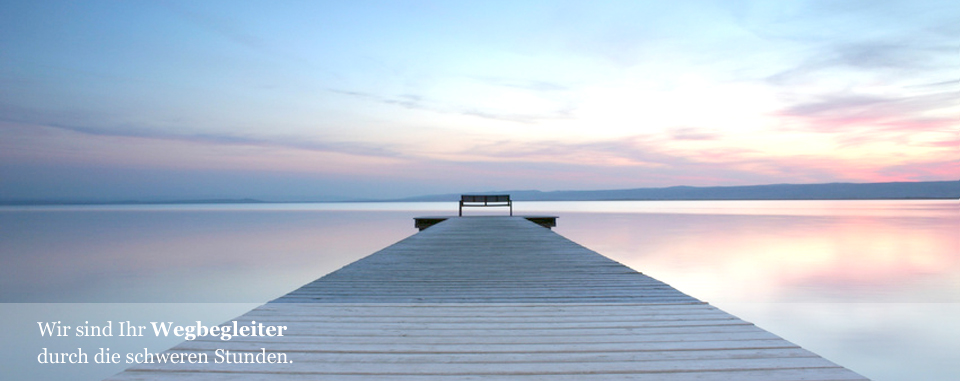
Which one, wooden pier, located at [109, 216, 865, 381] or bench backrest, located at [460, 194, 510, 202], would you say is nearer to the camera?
wooden pier, located at [109, 216, 865, 381]

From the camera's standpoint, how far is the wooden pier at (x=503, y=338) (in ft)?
7.80

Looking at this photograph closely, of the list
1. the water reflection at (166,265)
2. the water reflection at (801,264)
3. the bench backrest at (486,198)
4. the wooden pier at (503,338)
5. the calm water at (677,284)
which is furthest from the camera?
the bench backrest at (486,198)

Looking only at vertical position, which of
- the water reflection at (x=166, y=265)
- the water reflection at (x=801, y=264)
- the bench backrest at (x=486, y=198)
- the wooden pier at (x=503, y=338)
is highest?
the bench backrest at (x=486, y=198)

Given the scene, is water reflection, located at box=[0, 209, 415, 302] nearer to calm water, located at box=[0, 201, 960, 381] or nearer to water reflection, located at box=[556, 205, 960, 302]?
calm water, located at box=[0, 201, 960, 381]

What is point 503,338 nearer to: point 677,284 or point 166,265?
point 677,284

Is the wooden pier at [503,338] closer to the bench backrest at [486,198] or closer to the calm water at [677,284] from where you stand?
the calm water at [677,284]

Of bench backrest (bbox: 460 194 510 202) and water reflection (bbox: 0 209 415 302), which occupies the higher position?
bench backrest (bbox: 460 194 510 202)

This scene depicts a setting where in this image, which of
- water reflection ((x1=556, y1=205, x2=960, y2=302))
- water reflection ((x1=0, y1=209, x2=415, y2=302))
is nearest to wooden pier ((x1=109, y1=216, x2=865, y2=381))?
water reflection ((x1=556, y1=205, x2=960, y2=302))

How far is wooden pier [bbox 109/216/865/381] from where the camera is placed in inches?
93.6

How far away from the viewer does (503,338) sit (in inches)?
116

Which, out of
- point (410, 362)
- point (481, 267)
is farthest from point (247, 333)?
point (481, 267)

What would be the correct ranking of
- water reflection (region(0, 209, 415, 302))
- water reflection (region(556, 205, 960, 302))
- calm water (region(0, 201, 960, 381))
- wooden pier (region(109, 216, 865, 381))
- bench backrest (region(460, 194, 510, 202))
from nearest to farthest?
wooden pier (region(109, 216, 865, 381)) < calm water (region(0, 201, 960, 381)) < water reflection (region(556, 205, 960, 302)) < water reflection (region(0, 209, 415, 302)) < bench backrest (region(460, 194, 510, 202))

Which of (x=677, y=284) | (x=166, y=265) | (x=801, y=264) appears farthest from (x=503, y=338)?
(x=166, y=265)

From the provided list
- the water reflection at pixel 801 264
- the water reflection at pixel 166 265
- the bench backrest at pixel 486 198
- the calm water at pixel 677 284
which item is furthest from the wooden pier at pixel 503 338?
the bench backrest at pixel 486 198
